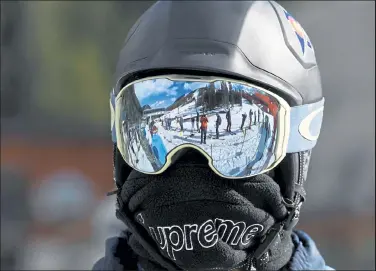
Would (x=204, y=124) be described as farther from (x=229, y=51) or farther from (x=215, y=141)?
(x=229, y=51)

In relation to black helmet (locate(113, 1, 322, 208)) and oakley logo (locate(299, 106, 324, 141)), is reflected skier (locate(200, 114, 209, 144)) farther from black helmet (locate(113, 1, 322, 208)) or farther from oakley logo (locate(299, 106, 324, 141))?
oakley logo (locate(299, 106, 324, 141))

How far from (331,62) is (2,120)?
187 centimetres

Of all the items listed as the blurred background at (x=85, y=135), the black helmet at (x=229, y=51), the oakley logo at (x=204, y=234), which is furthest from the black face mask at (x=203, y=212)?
Answer: the blurred background at (x=85, y=135)

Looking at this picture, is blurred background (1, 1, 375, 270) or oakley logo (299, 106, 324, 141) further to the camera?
blurred background (1, 1, 375, 270)

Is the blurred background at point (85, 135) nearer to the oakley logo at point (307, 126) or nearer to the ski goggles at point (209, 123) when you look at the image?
the oakley logo at point (307, 126)

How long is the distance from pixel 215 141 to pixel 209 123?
4 cm

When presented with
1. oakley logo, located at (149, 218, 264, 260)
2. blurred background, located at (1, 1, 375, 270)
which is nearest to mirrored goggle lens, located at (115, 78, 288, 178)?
oakley logo, located at (149, 218, 264, 260)

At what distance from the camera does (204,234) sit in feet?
4.20

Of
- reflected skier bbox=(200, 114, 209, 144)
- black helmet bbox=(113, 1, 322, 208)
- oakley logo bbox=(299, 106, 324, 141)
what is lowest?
oakley logo bbox=(299, 106, 324, 141)

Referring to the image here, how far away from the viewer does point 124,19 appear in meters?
3.40

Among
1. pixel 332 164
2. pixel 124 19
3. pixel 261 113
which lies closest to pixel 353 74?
pixel 332 164

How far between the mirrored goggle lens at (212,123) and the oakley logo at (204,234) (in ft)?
0.36

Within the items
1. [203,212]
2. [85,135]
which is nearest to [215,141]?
[203,212]

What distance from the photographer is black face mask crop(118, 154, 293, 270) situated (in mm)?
1273
